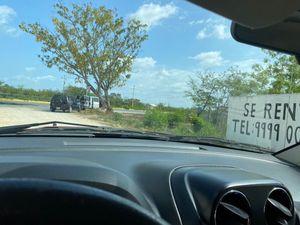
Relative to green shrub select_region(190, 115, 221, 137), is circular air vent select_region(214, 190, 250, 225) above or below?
above

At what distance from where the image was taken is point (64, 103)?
30.2 ft

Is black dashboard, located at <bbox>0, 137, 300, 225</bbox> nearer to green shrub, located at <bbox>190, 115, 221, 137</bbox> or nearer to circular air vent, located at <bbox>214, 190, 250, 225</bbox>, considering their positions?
circular air vent, located at <bbox>214, 190, 250, 225</bbox>

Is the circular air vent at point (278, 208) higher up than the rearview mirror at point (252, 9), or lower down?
lower down

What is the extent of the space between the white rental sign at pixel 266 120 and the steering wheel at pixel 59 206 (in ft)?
36.7

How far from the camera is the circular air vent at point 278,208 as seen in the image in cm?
233

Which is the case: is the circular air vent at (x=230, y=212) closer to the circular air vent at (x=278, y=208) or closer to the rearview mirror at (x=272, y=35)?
→ the circular air vent at (x=278, y=208)

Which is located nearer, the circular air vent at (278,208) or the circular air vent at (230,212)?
the circular air vent at (230,212)

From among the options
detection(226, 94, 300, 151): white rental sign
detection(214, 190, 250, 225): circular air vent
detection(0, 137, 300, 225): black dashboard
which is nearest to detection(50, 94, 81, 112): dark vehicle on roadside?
detection(226, 94, 300, 151): white rental sign

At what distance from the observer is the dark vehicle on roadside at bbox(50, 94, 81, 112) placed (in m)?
8.38

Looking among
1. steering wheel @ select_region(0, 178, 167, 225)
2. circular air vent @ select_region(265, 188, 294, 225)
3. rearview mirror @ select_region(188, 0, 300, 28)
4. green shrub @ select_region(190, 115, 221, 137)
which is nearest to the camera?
steering wheel @ select_region(0, 178, 167, 225)

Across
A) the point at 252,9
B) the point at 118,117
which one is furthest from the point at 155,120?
the point at 252,9

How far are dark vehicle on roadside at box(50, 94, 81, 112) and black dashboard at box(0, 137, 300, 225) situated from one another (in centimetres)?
556

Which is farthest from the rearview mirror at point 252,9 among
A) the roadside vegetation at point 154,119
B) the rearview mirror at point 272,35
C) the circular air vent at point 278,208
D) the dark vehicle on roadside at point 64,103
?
the roadside vegetation at point 154,119

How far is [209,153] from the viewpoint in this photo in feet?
9.53
